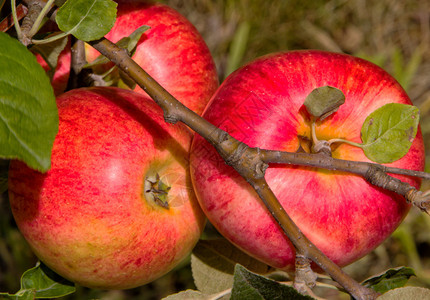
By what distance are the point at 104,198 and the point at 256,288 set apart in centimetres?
23

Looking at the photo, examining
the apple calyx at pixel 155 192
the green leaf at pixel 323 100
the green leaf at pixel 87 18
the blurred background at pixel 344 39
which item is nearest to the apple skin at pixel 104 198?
the apple calyx at pixel 155 192

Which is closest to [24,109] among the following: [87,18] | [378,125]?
[87,18]

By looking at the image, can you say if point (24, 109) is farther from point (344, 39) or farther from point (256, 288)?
point (344, 39)

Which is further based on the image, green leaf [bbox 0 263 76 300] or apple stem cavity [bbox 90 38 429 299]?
green leaf [bbox 0 263 76 300]

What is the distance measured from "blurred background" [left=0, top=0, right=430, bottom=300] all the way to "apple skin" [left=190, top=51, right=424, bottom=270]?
0.72 metres

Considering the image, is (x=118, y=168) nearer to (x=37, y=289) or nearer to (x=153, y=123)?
(x=153, y=123)

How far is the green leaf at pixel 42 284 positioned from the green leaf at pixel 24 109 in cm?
33

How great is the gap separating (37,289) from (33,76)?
37 centimetres

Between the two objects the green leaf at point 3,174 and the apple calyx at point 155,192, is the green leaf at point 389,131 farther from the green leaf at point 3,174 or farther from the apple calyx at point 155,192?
the green leaf at point 3,174

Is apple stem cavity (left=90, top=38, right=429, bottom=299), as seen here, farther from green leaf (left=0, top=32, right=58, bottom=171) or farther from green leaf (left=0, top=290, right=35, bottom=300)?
green leaf (left=0, top=290, right=35, bottom=300)

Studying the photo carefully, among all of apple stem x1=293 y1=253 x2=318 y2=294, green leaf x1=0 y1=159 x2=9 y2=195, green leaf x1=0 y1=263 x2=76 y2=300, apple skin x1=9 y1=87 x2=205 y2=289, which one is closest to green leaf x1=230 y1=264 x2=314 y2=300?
apple stem x1=293 y1=253 x2=318 y2=294

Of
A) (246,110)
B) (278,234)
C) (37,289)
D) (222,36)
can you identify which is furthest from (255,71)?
(222,36)

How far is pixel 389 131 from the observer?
0.60 meters

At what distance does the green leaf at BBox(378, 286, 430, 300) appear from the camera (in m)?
0.57
